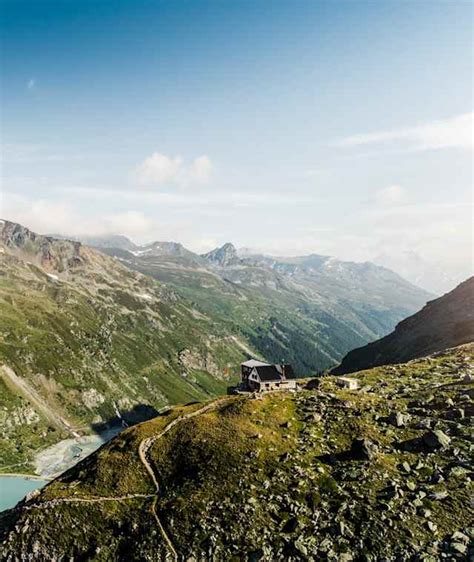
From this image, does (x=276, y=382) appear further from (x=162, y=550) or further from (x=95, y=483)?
(x=162, y=550)

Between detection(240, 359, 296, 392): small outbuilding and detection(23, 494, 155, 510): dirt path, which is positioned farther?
detection(240, 359, 296, 392): small outbuilding

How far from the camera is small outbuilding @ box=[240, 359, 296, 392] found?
433 feet

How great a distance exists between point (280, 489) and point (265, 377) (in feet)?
207

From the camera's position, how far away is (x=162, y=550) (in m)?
66.6

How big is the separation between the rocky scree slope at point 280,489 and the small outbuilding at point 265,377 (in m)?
32.9

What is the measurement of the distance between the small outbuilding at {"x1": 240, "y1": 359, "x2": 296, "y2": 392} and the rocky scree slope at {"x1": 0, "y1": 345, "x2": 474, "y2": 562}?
3295cm

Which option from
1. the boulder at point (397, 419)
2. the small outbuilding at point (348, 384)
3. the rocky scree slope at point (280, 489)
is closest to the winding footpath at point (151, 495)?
the rocky scree slope at point (280, 489)

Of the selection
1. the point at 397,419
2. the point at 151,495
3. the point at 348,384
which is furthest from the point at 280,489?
the point at 348,384

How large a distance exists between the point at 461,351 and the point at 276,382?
210ft

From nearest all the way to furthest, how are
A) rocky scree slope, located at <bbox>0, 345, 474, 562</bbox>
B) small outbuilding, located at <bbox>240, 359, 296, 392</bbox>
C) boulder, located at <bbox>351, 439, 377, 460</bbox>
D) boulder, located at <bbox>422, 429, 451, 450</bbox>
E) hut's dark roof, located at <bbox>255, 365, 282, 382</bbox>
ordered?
1. rocky scree slope, located at <bbox>0, 345, 474, 562</bbox>
2. boulder, located at <bbox>351, 439, 377, 460</bbox>
3. boulder, located at <bbox>422, 429, 451, 450</bbox>
4. small outbuilding, located at <bbox>240, 359, 296, 392</bbox>
5. hut's dark roof, located at <bbox>255, 365, 282, 382</bbox>

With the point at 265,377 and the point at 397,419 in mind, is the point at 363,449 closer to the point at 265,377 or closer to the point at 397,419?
the point at 397,419

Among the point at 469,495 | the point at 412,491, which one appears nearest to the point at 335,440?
the point at 412,491

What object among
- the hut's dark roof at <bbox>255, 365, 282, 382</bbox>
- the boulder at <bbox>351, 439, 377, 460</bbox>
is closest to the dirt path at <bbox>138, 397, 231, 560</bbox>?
the hut's dark roof at <bbox>255, 365, 282, 382</bbox>

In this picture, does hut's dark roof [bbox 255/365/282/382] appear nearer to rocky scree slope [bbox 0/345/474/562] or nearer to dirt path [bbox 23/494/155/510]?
rocky scree slope [bbox 0/345/474/562]
